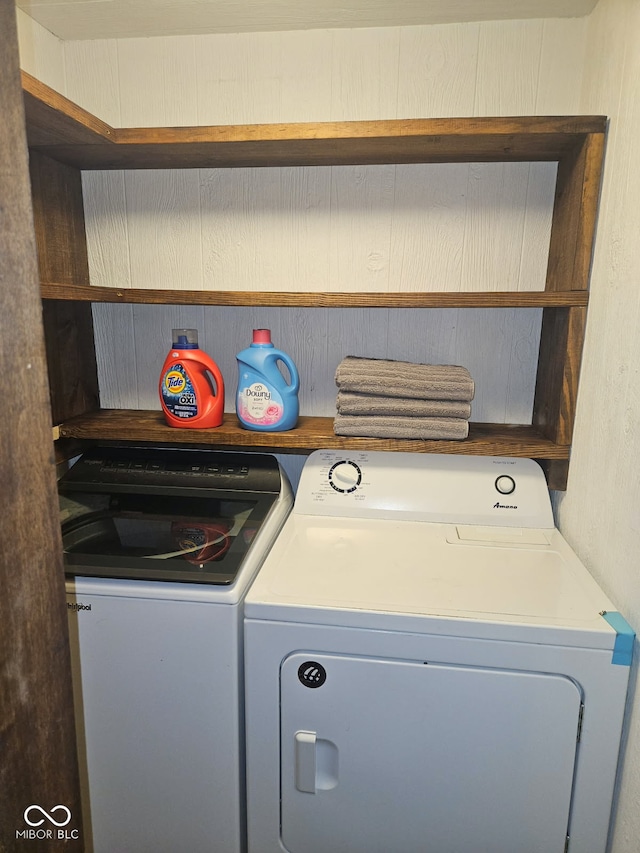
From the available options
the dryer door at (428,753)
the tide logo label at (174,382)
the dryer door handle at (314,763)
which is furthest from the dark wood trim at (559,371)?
the tide logo label at (174,382)

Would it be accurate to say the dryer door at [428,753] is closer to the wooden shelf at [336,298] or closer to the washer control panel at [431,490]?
the washer control panel at [431,490]

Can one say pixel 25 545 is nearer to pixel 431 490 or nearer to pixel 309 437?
pixel 309 437

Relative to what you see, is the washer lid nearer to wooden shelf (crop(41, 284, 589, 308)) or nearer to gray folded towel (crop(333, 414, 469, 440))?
gray folded towel (crop(333, 414, 469, 440))

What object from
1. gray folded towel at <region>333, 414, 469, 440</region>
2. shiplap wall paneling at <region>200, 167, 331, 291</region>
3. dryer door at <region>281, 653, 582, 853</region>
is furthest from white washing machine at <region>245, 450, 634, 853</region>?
shiplap wall paneling at <region>200, 167, 331, 291</region>

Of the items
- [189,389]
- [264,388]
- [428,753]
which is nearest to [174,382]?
[189,389]

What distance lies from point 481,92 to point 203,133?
0.83 metres

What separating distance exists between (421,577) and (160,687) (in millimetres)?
654

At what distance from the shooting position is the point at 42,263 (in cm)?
163

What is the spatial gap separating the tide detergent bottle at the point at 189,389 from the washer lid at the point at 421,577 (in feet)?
→ 1.39

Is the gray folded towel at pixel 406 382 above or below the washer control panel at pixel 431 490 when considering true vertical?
above

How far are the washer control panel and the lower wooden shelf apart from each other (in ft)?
0.27

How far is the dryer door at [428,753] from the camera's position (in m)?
1.12

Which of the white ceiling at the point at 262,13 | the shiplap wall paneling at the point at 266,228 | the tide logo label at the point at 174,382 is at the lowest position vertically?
the tide logo label at the point at 174,382

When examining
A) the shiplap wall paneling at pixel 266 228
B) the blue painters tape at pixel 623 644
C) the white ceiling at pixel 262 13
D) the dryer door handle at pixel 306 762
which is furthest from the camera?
the shiplap wall paneling at pixel 266 228
